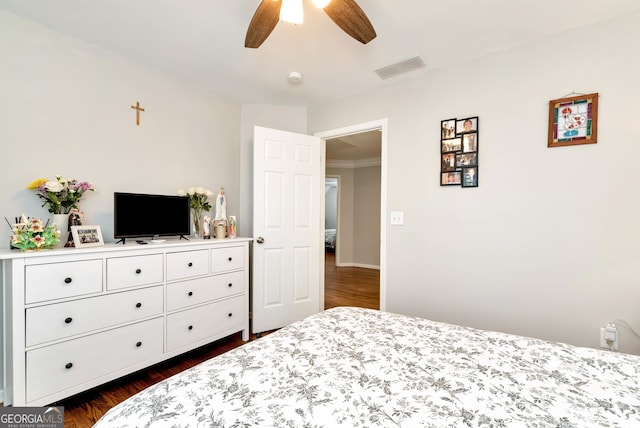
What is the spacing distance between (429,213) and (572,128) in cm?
109

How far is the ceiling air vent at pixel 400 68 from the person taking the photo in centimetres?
235

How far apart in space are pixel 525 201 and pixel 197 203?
2.68 meters

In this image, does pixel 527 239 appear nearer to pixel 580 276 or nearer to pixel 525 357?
pixel 580 276

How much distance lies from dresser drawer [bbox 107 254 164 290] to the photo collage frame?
7.62 feet

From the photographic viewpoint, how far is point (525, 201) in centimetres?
210

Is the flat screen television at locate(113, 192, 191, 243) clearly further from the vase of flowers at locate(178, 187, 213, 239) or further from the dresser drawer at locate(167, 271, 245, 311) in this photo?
the dresser drawer at locate(167, 271, 245, 311)

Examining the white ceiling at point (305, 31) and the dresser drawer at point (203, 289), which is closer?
the white ceiling at point (305, 31)

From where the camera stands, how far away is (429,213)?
8.35 feet

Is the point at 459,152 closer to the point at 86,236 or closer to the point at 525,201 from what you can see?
the point at 525,201

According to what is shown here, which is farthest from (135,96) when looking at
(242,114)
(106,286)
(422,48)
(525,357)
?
(525,357)

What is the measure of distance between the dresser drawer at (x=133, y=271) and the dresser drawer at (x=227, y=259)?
0.44 metres

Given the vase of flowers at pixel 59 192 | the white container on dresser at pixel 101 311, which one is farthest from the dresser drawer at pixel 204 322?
the vase of flowers at pixel 59 192

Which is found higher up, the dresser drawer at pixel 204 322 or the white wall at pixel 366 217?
the white wall at pixel 366 217

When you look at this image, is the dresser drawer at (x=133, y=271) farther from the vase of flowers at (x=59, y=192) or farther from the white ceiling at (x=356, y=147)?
the white ceiling at (x=356, y=147)
